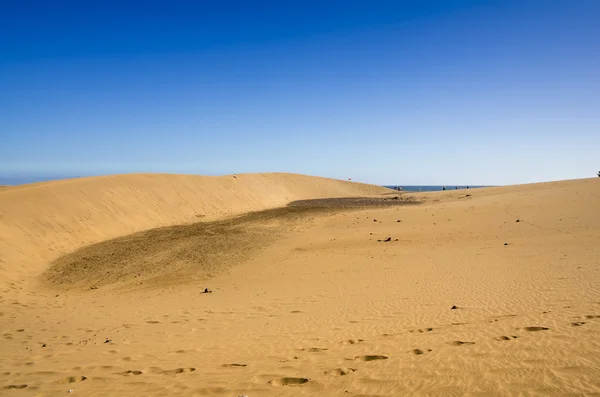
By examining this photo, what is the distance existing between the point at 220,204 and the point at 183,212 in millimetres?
7016

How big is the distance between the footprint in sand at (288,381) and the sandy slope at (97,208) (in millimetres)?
13765

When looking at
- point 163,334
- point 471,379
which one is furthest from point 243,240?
point 471,379

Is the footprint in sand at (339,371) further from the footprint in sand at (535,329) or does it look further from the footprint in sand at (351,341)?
the footprint in sand at (535,329)

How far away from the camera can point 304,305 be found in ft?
32.7

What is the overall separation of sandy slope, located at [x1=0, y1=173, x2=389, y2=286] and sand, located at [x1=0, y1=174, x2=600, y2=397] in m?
0.18

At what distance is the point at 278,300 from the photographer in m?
10.7

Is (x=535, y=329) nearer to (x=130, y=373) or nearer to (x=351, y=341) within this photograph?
(x=351, y=341)

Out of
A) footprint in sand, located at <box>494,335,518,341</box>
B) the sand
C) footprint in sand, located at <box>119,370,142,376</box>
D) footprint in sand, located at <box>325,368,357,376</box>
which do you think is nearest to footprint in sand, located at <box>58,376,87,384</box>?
the sand

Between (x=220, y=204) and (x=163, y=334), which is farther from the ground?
(x=220, y=204)

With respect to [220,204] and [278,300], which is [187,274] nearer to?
[278,300]

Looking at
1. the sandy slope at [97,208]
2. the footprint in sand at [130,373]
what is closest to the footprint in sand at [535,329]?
the footprint in sand at [130,373]

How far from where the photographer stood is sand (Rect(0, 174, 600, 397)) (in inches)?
207

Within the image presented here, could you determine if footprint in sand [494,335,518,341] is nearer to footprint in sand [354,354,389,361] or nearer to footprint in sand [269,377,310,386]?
footprint in sand [354,354,389,361]

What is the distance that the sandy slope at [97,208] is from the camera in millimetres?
18859
